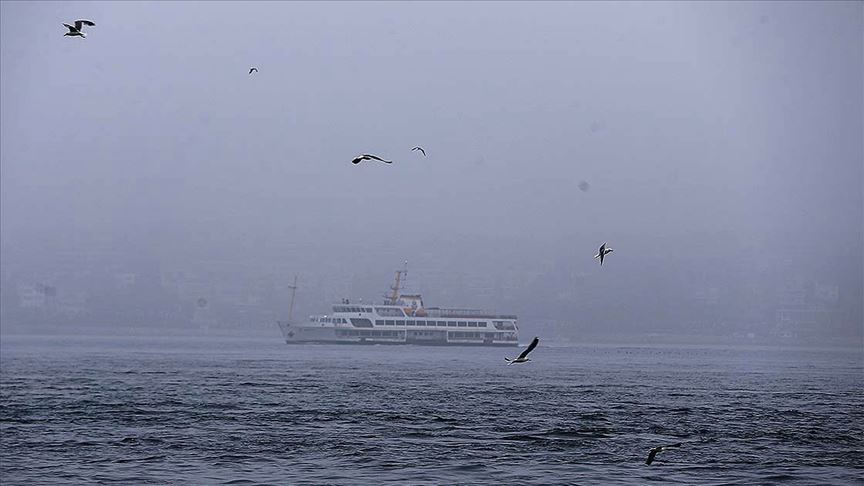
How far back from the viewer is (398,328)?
183 metres

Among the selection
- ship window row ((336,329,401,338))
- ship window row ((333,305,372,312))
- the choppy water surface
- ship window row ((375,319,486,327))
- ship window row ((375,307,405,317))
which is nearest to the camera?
the choppy water surface

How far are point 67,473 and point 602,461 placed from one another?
55.2 feet

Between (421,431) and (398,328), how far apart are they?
456 feet

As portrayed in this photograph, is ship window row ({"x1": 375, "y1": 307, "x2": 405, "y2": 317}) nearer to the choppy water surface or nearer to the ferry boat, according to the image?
the ferry boat

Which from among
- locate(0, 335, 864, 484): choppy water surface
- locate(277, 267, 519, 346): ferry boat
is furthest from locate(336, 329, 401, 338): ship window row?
locate(0, 335, 864, 484): choppy water surface

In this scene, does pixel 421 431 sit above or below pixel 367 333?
below

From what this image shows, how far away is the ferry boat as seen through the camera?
18000 cm

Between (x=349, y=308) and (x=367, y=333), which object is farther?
(x=349, y=308)

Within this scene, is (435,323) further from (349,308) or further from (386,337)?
(349,308)

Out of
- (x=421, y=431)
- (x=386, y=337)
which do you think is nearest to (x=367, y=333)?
(x=386, y=337)

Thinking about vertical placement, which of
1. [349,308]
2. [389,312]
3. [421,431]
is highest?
[349,308]

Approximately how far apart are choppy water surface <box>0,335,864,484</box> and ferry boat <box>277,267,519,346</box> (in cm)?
10032

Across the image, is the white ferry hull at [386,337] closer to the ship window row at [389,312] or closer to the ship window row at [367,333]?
the ship window row at [367,333]

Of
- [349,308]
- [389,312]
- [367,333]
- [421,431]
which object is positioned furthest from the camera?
[389,312]
